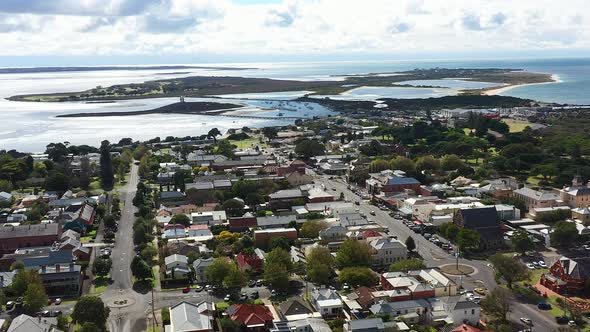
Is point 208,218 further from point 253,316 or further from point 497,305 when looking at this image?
point 497,305

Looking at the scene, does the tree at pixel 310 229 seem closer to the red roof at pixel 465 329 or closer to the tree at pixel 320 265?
the tree at pixel 320 265

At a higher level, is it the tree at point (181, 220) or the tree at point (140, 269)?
the tree at point (140, 269)

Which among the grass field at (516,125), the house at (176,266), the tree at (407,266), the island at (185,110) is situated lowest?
the island at (185,110)

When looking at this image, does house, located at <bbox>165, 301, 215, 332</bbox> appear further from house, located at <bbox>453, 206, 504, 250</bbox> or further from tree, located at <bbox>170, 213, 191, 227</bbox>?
house, located at <bbox>453, 206, 504, 250</bbox>

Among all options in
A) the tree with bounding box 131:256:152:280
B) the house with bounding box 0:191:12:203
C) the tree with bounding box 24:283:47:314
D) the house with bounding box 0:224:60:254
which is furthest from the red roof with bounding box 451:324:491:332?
the house with bounding box 0:191:12:203

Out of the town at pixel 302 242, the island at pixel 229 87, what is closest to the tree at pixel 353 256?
the town at pixel 302 242

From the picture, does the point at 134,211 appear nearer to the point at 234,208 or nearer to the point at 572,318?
the point at 234,208
